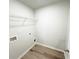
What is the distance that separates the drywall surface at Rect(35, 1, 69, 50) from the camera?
2.20 meters

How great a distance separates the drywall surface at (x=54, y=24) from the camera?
2.20 meters

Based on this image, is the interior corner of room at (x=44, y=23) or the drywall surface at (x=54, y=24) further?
the drywall surface at (x=54, y=24)

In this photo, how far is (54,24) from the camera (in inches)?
95.7

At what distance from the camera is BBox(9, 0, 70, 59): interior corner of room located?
1964 millimetres

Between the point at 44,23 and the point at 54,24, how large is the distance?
49 centimetres

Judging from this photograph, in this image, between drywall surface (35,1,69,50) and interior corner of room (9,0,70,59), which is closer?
interior corner of room (9,0,70,59)

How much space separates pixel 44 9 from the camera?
267 centimetres

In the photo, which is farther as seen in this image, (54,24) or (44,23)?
(44,23)

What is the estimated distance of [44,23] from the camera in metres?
2.72
